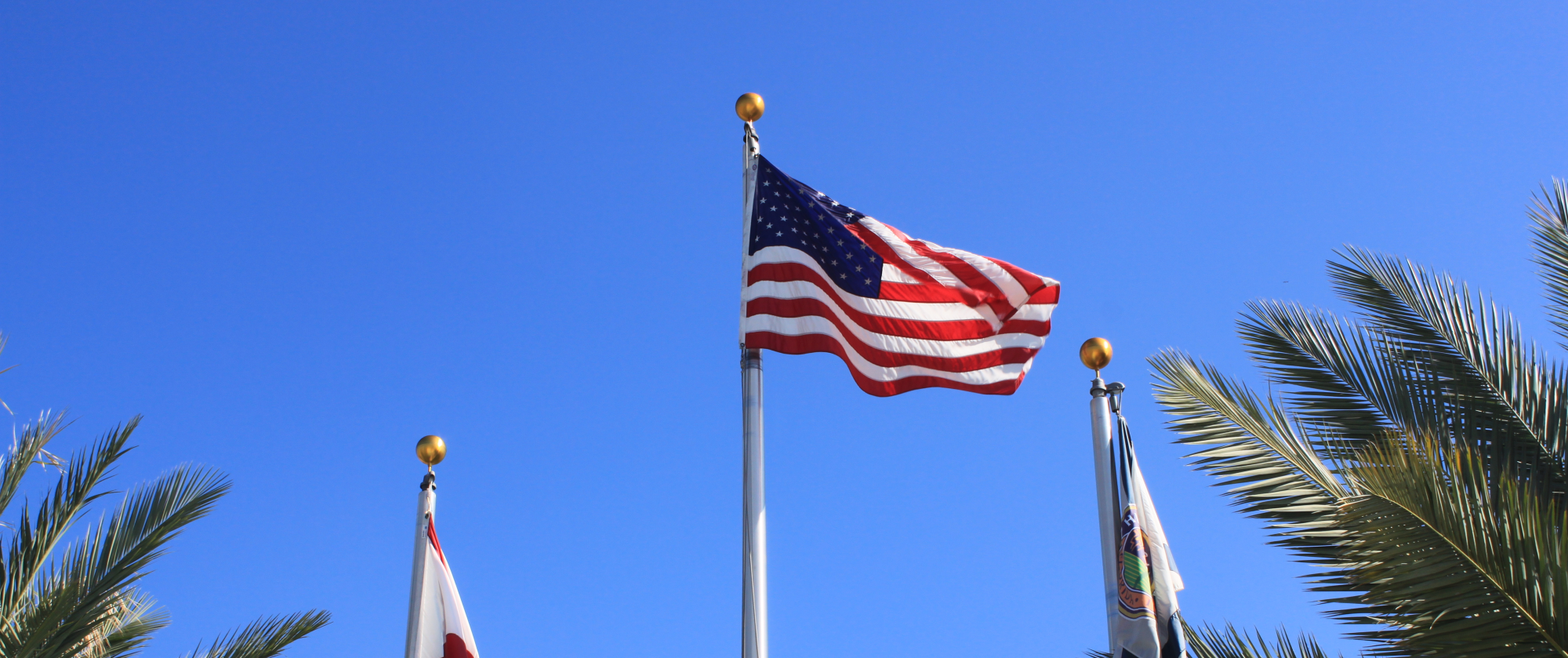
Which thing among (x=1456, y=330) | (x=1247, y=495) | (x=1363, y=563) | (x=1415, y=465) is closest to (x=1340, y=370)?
(x=1456, y=330)

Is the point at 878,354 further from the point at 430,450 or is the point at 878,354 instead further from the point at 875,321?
the point at 430,450

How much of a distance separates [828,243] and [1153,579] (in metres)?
3.35

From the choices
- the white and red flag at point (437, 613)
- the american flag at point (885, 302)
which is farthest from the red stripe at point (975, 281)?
the white and red flag at point (437, 613)

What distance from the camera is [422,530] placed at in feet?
29.9

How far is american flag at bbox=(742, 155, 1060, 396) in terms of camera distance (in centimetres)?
928

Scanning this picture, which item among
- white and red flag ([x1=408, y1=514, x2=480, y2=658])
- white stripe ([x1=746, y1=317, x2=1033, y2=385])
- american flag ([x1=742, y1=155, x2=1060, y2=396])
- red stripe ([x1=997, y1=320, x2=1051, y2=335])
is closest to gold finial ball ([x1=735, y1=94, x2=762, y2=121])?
american flag ([x1=742, y1=155, x2=1060, y2=396])

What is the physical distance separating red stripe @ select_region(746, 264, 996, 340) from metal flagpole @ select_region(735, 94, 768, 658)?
19 cm

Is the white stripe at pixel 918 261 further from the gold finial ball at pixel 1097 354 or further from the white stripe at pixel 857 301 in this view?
the gold finial ball at pixel 1097 354

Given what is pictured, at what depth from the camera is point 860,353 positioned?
30.5 ft

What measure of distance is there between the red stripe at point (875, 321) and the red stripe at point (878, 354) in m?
0.14

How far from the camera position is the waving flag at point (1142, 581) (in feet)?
25.1

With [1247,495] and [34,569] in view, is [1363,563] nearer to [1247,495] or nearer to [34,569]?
[1247,495]

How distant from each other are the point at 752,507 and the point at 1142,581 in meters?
2.40

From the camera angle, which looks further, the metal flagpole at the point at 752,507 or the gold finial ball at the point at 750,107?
the gold finial ball at the point at 750,107
